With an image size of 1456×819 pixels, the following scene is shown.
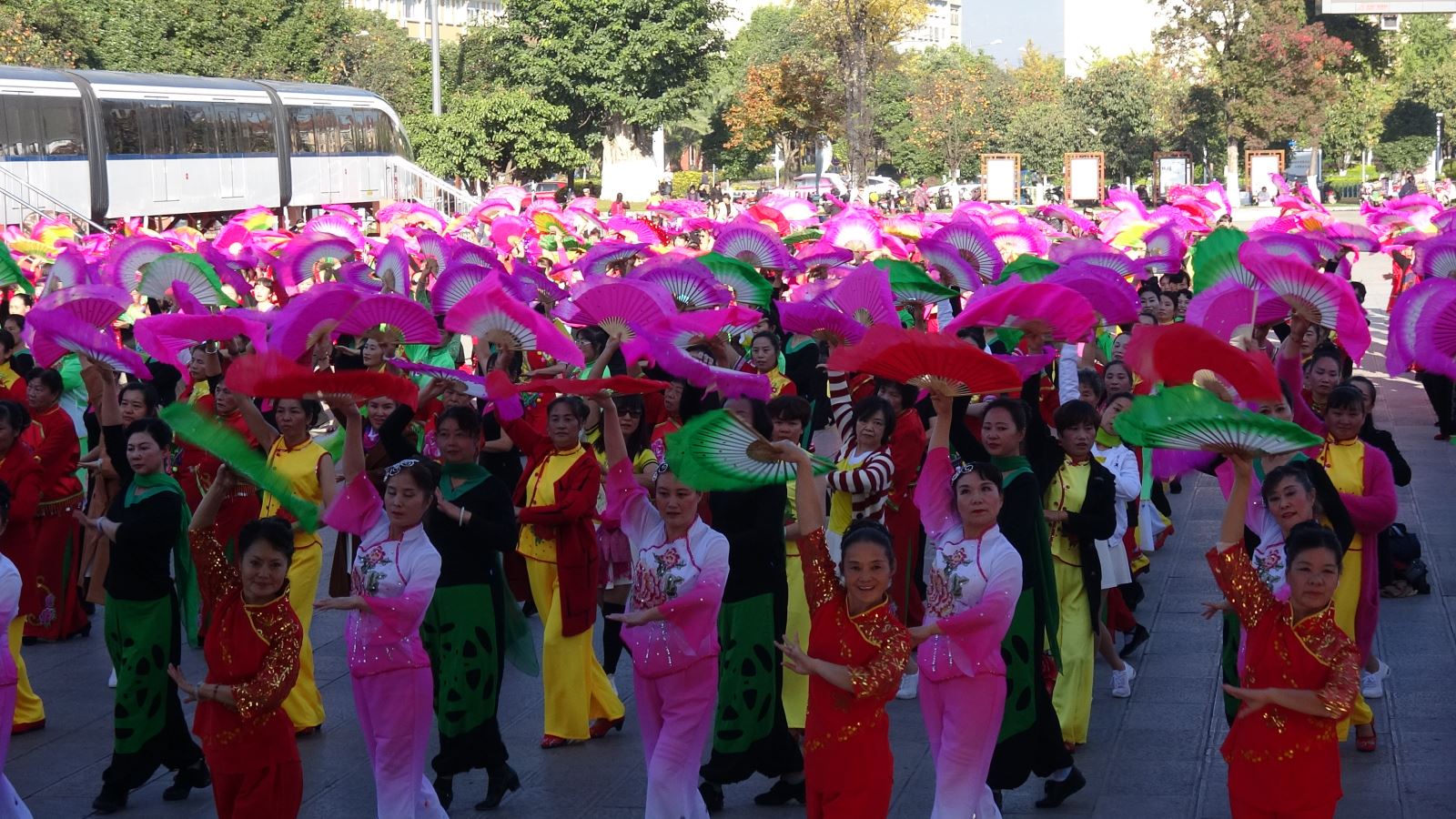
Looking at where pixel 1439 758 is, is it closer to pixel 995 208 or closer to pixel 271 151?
pixel 995 208

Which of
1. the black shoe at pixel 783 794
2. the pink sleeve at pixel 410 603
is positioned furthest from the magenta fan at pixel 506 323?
the black shoe at pixel 783 794

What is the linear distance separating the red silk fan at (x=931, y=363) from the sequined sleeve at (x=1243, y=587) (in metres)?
0.86

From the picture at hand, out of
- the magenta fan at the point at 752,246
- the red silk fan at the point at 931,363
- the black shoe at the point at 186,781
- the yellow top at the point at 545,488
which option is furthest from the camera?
the magenta fan at the point at 752,246

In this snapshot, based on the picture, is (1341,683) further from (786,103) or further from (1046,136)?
(1046,136)

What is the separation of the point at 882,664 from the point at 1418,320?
371 centimetres

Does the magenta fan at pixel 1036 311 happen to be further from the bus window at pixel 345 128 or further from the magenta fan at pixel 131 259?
the bus window at pixel 345 128

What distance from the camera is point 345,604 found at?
16.9 feet

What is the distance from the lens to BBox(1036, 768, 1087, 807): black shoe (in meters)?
5.95

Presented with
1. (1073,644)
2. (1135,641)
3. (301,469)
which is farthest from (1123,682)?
(301,469)

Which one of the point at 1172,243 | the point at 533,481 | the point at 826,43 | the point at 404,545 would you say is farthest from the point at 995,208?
the point at 826,43

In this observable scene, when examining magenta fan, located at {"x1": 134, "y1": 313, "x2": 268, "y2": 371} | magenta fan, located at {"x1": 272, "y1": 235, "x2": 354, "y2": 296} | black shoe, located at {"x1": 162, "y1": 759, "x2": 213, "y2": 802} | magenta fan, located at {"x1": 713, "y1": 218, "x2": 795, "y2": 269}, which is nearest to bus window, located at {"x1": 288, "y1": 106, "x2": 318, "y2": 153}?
magenta fan, located at {"x1": 272, "y1": 235, "x2": 354, "y2": 296}

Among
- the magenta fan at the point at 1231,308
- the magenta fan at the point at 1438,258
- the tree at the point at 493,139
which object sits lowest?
the magenta fan at the point at 1231,308

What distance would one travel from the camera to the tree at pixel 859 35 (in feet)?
142

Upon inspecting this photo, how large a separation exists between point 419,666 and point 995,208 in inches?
564
